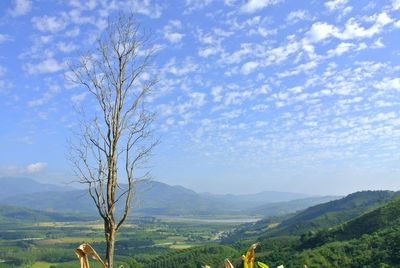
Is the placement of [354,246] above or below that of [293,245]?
above

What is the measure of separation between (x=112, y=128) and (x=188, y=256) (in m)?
90.0

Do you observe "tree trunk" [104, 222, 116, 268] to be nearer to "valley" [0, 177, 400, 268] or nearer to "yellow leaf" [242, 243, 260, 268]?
"yellow leaf" [242, 243, 260, 268]

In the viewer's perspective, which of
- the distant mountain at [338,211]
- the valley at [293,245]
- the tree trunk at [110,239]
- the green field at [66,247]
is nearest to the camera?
the tree trunk at [110,239]

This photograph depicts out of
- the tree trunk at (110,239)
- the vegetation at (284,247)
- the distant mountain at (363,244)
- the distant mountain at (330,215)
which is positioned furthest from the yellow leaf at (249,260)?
the distant mountain at (330,215)

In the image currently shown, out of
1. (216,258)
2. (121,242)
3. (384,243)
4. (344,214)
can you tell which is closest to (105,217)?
(384,243)

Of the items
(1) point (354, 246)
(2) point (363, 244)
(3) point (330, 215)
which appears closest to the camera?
(2) point (363, 244)

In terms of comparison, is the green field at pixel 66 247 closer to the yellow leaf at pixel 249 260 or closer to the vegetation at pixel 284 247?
the vegetation at pixel 284 247

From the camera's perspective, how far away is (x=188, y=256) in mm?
93562

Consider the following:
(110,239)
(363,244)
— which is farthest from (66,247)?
(110,239)

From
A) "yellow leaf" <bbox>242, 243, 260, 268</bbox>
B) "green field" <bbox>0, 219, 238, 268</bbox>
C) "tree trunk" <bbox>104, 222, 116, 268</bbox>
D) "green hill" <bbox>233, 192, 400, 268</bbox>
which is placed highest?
"yellow leaf" <bbox>242, 243, 260, 268</bbox>

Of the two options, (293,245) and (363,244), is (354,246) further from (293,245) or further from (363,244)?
(293,245)

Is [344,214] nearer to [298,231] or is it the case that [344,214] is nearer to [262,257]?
[298,231]

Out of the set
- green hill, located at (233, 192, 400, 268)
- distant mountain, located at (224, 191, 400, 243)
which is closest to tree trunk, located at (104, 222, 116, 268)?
green hill, located at (233, 192, 400, 268)

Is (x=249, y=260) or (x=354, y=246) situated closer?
(x=249, y=260)
